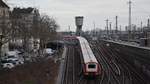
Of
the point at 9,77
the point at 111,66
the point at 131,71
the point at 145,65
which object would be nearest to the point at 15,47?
the point at 111,66

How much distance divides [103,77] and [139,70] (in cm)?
546

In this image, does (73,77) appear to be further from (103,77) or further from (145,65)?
(145,65)

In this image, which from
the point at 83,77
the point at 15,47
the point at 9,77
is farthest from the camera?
the point at 15,47

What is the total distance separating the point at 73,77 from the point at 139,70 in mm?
9043

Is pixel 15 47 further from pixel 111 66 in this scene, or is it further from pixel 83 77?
pixel 83 77

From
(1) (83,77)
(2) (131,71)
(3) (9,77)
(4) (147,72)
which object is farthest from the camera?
(2) (131,71)

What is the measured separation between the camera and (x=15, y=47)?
268 feet

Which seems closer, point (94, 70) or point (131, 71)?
point (94, 70)

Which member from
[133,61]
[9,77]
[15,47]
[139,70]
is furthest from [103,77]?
[15,47]

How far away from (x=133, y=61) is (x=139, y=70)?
19.0 feet

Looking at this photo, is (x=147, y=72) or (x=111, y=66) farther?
(x=111, y=66)

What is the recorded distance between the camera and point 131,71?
1816 inches

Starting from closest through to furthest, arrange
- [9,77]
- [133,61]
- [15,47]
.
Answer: [9,77] < [133,61] < [15,47]

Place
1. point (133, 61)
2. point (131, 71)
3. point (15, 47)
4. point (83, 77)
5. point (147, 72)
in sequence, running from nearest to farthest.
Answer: point (147, 72), point (83, 77), point (131, 71), point (133, 61), point (15, 47)
